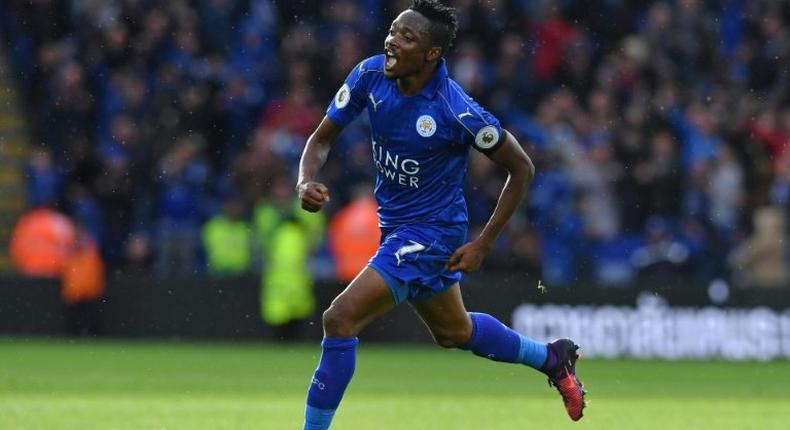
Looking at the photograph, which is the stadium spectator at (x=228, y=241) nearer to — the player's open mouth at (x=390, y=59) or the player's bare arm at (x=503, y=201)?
the player's bare arm at (x=503, y=201)

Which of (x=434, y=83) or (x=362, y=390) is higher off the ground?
(x=434, y=83)

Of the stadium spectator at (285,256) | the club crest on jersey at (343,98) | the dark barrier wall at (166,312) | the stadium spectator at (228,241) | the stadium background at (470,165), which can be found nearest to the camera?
the club crest on jersey at (343,98)

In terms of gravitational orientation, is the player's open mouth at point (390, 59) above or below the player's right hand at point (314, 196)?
above

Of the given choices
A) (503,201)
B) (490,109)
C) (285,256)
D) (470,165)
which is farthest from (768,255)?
(503,201)

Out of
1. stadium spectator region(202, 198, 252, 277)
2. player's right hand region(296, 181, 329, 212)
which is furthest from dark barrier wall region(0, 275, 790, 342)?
player's right hand region(296, 181, 329, 212)

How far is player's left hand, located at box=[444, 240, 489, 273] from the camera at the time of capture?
764 centimetres

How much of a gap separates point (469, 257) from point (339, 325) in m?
0.71

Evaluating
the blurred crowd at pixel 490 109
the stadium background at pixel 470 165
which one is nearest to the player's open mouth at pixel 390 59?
the stadium background at pixel 470 165

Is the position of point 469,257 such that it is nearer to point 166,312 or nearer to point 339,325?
point 339,325

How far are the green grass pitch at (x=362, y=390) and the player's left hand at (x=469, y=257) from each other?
190cm

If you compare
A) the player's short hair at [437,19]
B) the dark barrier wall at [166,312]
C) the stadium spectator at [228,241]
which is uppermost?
the player's short hair at [437,19]

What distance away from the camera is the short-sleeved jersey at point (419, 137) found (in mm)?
7652

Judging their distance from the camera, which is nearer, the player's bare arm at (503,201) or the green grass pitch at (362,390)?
the player's bare arm at (503,201)

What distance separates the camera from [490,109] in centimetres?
1802
